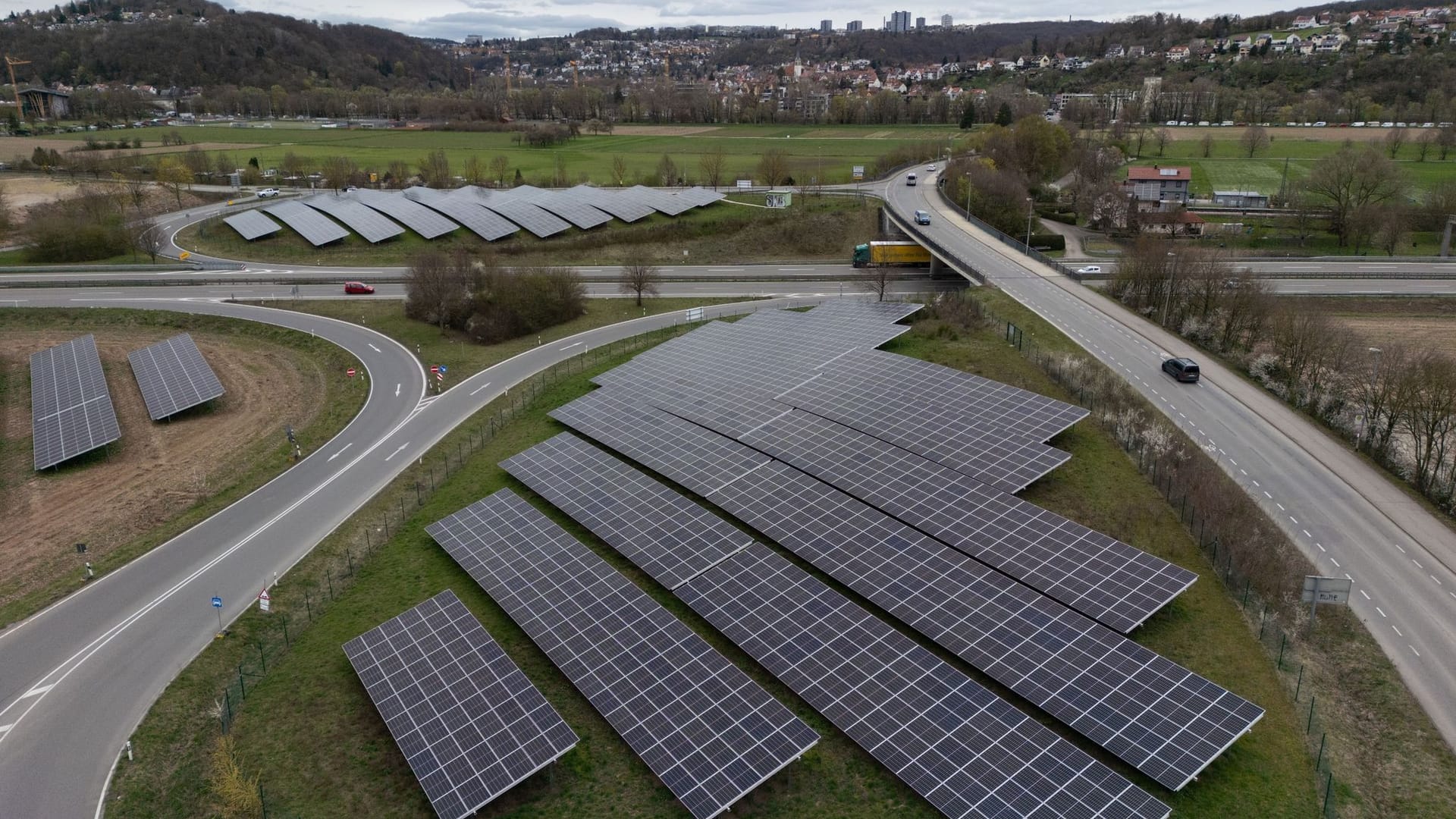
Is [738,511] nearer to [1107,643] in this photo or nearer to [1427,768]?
[1107,643]

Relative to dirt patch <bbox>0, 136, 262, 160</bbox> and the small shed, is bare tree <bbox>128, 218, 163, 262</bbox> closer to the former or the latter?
dirt patch <bbox>0, 136, 262, 160</bbox>

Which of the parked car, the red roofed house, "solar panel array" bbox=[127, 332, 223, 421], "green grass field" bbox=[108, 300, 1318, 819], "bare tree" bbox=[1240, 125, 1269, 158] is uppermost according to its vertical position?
"bare tree" bbox=[1240, 125, 1269, 158]

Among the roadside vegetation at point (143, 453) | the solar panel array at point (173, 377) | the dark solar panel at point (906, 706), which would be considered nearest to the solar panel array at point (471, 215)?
the roadside vegetation at point (143, 453)

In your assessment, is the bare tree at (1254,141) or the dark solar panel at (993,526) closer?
the dark solar panel at (993,526)

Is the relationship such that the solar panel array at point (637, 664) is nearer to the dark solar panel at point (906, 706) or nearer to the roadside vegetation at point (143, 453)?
the dark solar panel at point (906, 706)

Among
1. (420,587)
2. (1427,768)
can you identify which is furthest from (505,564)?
(1427,768)

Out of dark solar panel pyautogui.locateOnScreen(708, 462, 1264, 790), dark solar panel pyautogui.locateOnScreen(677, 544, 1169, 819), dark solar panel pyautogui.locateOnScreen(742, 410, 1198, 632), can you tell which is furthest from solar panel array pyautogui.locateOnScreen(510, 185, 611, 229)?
dark solar panel pyautogui.locateOnScreen(677, 544, 1169, 819)
